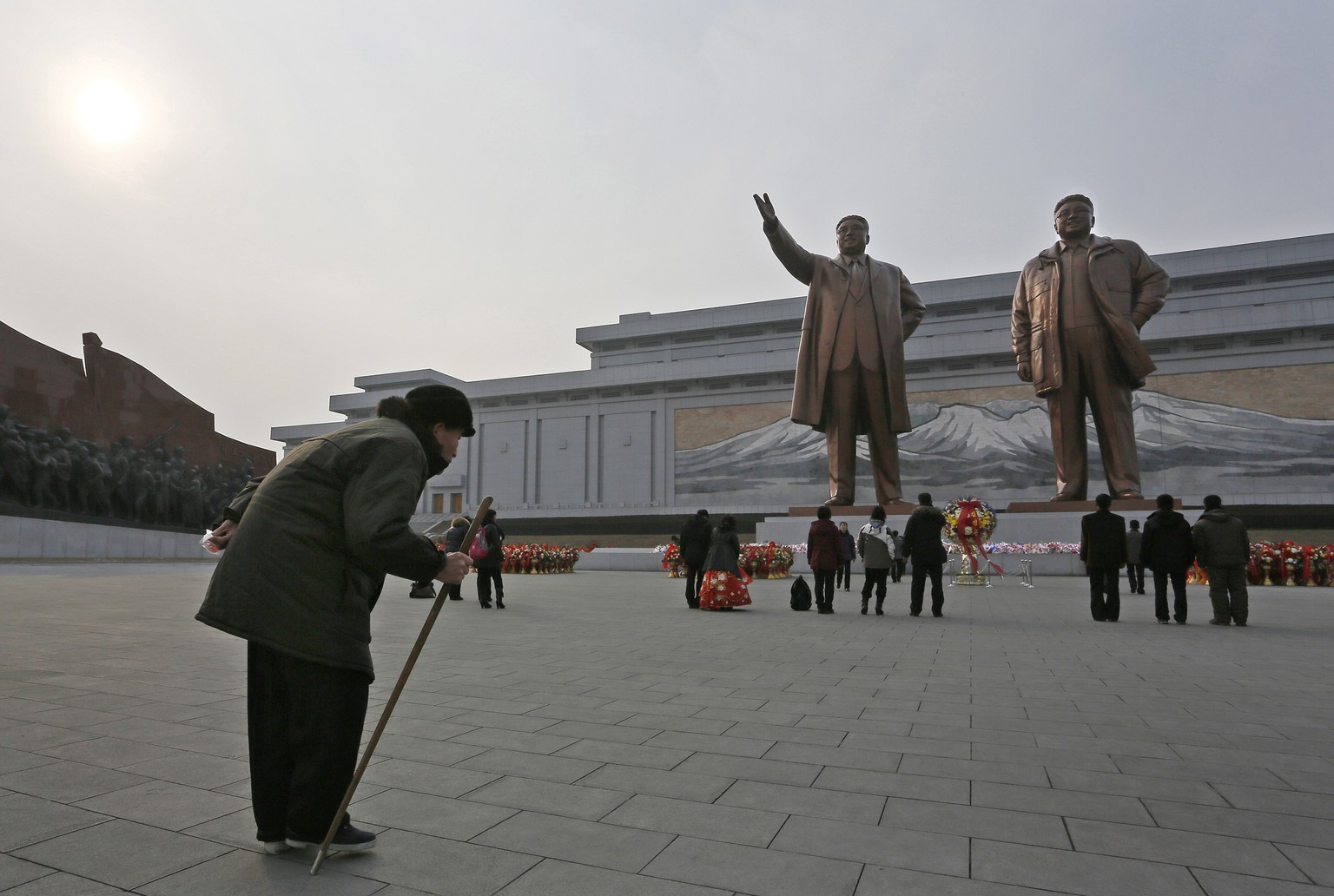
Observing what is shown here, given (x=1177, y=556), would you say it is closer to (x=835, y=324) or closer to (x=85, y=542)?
(x=835, y=324)

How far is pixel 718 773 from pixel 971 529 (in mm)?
13097

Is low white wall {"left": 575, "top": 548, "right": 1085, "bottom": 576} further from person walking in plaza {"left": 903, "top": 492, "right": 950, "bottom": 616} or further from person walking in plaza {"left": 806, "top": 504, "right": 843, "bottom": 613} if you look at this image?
person walking in plaza {"left": 806, "top": 504, "right": 843, "bottom": 613}

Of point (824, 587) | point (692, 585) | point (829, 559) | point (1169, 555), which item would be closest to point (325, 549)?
point (829, 559)

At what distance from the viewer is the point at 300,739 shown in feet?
7.17

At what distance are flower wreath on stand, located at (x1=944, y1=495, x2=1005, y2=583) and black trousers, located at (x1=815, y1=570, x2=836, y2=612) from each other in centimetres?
523

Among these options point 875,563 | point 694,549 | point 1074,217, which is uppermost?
point 1074,217

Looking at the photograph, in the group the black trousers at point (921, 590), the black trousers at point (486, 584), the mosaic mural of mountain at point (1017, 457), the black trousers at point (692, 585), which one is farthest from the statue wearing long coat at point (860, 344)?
the mosaic mural of mountain at point (1017, 457)

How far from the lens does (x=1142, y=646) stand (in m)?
6.68

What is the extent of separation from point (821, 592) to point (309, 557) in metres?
8.40

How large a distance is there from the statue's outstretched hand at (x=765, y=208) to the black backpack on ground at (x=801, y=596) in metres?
7.21

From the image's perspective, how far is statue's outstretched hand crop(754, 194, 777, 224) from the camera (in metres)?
14.3

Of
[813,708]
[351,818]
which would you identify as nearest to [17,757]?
[351,818]

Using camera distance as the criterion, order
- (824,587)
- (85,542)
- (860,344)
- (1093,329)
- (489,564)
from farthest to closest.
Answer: (85,542) → (860,344) → (1093,329) → (489,564) → (824,587)

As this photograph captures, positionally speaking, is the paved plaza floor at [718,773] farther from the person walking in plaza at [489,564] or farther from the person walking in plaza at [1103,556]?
the person walking in plaza at [489,564]
